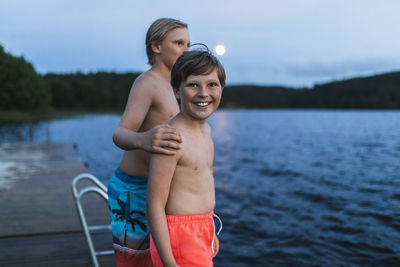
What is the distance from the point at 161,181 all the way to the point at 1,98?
5593cm

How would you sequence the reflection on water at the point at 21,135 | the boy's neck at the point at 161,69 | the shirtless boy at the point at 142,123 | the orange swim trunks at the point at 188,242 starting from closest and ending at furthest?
the orange swim trunks at the point at 188,242 < the shirtless boy at the point at 142,123 < the boy's neck at the point at 161,69 < the reflection on water at the point at 21,135

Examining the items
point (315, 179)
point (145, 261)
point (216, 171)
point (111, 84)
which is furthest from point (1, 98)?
→ point (111, 84)

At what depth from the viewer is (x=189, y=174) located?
172cm

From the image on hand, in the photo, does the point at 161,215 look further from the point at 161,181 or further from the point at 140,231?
the point at 140,231

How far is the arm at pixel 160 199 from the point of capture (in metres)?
1.60

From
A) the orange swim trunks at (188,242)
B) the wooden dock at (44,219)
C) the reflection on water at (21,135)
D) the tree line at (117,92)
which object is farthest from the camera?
the tree line at (117,92)

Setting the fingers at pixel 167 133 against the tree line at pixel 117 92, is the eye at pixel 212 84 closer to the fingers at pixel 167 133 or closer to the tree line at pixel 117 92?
the fingers at pixel 167 133

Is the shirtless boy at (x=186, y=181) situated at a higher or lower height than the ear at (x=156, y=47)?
lower

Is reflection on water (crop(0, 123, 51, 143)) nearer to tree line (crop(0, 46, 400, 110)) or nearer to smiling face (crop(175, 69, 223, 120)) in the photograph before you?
tree line (crop(0, 46, 400, 110))

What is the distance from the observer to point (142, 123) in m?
2.20

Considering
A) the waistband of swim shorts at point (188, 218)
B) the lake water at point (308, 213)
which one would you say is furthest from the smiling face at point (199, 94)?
the lake water at point (308, 213)

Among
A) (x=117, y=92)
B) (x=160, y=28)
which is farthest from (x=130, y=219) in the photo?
(x=117, y=92)

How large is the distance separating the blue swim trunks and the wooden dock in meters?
2.18

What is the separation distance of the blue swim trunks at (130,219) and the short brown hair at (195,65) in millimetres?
838
